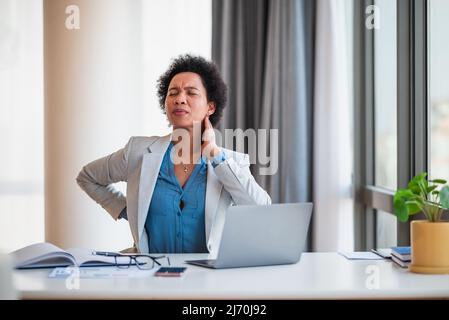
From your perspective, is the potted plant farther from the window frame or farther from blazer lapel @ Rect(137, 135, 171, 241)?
the window frame

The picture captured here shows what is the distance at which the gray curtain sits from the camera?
421 cm

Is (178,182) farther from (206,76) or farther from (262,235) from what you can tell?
(262,235)

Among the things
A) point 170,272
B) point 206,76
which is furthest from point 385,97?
point 170,272

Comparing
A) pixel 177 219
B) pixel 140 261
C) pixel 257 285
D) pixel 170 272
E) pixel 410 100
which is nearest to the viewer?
pixel 257 285

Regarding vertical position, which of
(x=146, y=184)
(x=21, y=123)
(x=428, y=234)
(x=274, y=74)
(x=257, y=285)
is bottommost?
(x=257, y=285)

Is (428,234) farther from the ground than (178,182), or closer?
closer

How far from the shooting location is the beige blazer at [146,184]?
104 inches

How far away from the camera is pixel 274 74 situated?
429 centimetres

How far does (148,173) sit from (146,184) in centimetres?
5

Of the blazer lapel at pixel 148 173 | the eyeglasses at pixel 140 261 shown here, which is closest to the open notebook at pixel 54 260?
the eyeglasses at pixel 140 261

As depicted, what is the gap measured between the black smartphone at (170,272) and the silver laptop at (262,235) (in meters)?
0.11

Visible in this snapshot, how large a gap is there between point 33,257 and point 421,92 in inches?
76.7

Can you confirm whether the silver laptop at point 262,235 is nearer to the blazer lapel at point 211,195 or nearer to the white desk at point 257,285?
the white desk at point 257,285
